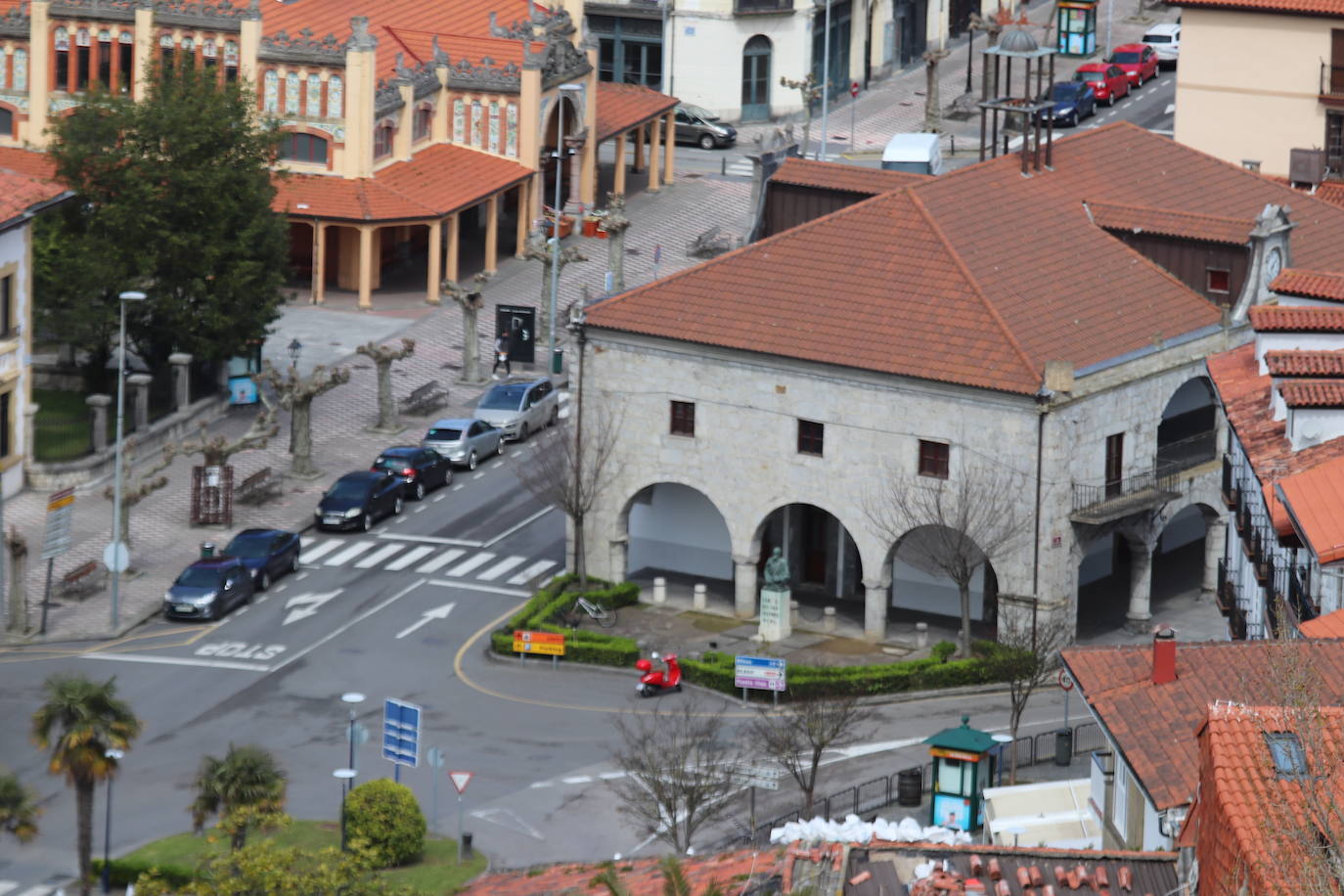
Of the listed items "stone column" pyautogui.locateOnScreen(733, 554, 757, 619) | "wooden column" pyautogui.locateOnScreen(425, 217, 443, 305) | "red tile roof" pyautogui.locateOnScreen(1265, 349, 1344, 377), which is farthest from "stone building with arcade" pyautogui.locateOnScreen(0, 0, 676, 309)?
"red tile roof" pyautogui.locateOnScreen(1265, 349, 1344, 377)

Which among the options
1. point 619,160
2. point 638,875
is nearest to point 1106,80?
point 619,160

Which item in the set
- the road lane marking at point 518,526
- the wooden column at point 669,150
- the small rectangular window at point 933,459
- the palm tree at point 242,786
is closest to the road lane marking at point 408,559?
the road lane marking at point 518,526

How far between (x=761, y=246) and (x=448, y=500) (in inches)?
594

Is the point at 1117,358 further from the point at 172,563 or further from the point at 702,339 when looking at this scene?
the point at 172,563

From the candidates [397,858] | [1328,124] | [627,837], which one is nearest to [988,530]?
[627,837]

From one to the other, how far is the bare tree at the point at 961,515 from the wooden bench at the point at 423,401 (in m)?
24.7

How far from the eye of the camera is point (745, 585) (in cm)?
8050

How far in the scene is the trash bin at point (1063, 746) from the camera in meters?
69.0

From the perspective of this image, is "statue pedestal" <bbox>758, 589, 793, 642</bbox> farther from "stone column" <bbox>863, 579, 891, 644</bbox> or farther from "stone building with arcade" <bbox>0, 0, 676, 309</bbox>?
"stone building with arcade" <bbox>0, 0, 676, 309</bbox>

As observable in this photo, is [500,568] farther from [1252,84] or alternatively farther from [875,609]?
[1252,84]

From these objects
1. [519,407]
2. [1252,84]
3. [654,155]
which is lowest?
[519,407]

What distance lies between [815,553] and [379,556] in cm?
1314

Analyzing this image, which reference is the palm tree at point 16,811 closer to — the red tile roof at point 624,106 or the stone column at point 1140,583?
the stone column at point 1140,583

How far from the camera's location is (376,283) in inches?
4444
